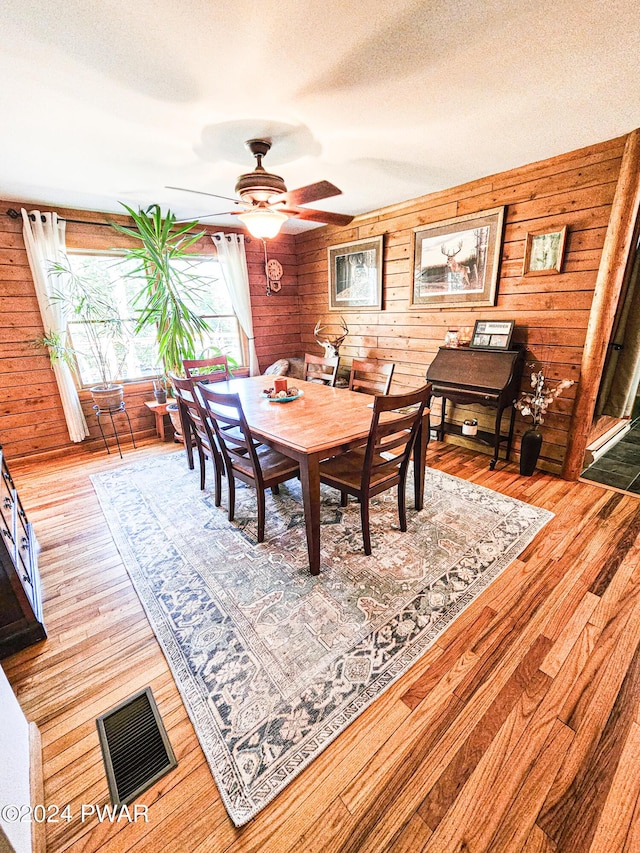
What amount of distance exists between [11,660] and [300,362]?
3.86 meters

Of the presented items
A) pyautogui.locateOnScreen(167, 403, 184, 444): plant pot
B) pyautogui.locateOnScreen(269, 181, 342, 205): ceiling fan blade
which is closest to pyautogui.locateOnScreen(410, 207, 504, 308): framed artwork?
pyautogui.locateOnScreen(269, 181, 342, 205): ceiling fan blade

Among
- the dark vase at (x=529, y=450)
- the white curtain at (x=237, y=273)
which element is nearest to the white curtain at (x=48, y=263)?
the white curtain at (x=237, y=273)

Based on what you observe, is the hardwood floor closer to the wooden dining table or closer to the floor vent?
the floor vent

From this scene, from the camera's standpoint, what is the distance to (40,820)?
1019mm

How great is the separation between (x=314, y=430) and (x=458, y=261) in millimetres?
2435

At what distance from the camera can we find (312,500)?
1812 mm

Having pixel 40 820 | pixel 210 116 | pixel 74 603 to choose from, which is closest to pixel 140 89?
pixel 210 116

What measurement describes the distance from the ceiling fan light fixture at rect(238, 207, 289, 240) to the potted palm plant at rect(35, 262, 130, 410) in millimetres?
2196

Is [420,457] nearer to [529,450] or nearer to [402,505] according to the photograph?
[402,505]

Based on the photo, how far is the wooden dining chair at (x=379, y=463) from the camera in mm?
1803

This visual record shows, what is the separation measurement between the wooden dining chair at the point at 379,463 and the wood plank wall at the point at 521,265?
1.58 m

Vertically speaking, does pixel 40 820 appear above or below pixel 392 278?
below

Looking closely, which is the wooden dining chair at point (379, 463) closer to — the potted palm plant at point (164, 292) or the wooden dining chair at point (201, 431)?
the wooden dining chair at point (201, 431)

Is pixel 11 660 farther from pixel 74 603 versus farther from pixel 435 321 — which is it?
pixel 435 321
